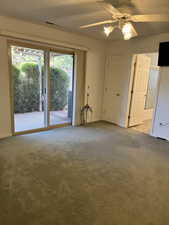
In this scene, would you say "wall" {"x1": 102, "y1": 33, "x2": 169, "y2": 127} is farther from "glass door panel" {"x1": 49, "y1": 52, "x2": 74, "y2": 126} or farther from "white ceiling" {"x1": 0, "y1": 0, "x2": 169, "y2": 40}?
"glass door panel" {"x1": 49, "y1": 52, "x2": 74, "y2": 126}

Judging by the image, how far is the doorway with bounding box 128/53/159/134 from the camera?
476 centimetres

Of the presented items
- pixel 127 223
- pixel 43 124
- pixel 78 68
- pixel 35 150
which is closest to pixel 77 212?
pixel 127 223

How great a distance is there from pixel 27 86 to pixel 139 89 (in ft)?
10.7

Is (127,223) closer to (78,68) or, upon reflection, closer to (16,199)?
(16,199)

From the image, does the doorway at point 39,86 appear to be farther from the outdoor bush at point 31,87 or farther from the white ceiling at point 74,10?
the white ceiling at point 74,10

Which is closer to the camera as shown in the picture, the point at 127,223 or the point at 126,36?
the point at 127,223

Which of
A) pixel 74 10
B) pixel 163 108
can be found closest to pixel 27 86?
pixel 74 10

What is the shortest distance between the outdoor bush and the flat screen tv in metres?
2.45

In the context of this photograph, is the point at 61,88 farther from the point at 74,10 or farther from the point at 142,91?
the point at 142,91

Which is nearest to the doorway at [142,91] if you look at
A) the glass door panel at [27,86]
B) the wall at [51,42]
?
the wall at [51,42]

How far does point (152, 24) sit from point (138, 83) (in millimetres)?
1870

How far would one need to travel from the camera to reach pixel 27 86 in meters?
3.98

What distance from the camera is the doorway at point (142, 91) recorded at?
15.6 ft

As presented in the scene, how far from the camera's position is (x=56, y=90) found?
14.6ft
